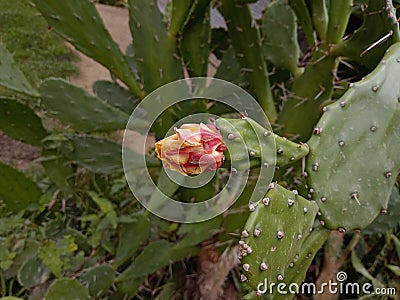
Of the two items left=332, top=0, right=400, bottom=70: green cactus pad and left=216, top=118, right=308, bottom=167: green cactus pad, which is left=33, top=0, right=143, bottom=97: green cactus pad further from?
left=216, top=118, right=308, bottom=167: green cactus pad

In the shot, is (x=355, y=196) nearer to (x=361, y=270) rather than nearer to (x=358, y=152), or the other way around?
(x=358, y=152)

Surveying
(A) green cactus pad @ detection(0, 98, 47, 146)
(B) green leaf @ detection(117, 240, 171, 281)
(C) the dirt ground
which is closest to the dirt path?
(C) the dirt ground

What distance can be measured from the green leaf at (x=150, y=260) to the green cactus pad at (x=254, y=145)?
81 centimetres

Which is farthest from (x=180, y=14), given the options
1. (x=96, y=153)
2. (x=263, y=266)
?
(x=263, y=266)

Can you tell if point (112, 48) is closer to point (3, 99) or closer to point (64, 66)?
point (3, 99)

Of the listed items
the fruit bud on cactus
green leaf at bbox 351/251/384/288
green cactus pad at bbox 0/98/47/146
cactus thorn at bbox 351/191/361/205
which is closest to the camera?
the fruit bud on cactus

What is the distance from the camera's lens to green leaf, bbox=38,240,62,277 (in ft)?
4.64

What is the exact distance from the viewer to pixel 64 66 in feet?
10.5

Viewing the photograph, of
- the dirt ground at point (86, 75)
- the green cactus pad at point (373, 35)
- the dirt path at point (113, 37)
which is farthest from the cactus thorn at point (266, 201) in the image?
the dirt path at point (113, 37)

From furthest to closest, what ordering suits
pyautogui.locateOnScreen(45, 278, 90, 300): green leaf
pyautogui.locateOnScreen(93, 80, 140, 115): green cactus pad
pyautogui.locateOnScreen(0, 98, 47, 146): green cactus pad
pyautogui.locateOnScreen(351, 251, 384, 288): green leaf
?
pyautogui.locateOnScreen(93, 80, 140, 115): green cactus pad → pyautogui.locateOnScreen(0, 98, 47, 146): green cactus pad → pyautogui.locateOnScreen(351, 251, 384, 288): green leaf → pyautogui.locateOnScreen(45, 278, 90, 300): green leaf

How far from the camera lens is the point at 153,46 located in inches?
55.6

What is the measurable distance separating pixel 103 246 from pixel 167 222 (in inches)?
8.8

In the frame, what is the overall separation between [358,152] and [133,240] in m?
0.90

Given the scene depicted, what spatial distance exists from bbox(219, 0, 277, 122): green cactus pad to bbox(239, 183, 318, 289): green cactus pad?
0.75 metres
